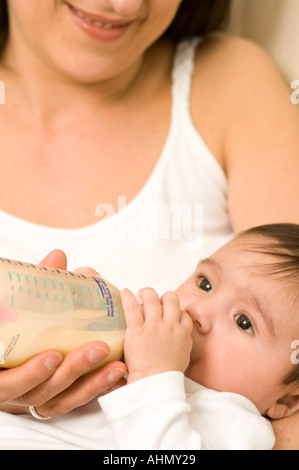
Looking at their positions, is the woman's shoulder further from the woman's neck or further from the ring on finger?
the ring on finger

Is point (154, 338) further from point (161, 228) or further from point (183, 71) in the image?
point (183, 71)

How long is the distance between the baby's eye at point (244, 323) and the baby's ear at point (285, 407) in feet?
0.46

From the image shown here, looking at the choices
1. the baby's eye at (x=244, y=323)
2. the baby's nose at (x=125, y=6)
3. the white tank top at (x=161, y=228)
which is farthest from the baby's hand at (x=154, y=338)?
the baby's nose at (x=125, y=6)

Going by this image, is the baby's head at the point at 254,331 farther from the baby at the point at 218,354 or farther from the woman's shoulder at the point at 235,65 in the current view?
the woman's shoulder at the point at 235,65

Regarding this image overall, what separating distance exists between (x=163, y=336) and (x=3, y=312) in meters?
0.25

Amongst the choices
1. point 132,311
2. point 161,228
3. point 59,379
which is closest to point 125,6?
point 161,228

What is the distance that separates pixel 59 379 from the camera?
0.89 m

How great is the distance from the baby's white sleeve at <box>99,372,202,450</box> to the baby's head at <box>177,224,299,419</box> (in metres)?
0.12

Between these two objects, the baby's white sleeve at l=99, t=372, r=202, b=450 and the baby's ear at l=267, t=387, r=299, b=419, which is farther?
the baby's ear at l=267, t=387, r=299, b=419

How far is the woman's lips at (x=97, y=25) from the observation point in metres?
1.32

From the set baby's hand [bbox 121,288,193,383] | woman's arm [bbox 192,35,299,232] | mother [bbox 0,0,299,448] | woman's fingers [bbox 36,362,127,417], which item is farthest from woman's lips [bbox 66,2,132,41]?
woman's fingers [bbox 36,362,127,417]

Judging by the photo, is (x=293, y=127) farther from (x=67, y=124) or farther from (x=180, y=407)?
(x=180, y=407)

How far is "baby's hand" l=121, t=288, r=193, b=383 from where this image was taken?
3.05ft

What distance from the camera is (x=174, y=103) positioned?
1.56 metres
